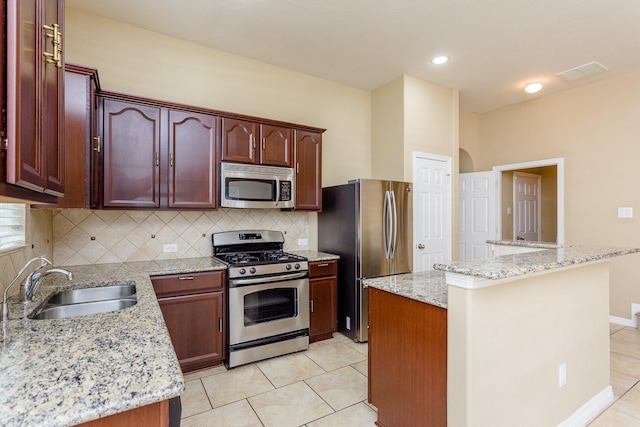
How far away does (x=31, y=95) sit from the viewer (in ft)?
2.77

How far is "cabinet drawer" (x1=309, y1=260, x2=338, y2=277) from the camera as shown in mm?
3262

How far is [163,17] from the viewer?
2.82m

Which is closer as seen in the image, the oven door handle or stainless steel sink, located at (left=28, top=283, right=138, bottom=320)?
stainless steel sink, located at (left=28, top=283, right=138, bottom=320)

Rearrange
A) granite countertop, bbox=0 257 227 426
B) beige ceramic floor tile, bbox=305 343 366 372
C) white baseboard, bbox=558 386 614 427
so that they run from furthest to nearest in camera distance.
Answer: beige ceramic floor tile, bbox=305 343 366 372 → white baseboard, bbox=558 386 614 427 → granite countertop, bbox=0 257 227 426

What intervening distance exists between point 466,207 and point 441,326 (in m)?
4.14

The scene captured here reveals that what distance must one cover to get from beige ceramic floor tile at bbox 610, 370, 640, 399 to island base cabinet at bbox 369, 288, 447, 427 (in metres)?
1.82

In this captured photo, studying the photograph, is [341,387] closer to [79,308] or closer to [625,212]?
[79,308]

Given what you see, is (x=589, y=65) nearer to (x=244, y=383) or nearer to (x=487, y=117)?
(x=487, y=117)

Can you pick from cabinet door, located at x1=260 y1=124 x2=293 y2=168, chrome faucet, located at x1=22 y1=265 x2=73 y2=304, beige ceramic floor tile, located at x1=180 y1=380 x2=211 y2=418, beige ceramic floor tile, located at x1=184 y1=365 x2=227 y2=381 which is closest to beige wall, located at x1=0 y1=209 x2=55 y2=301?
chrome faucet, located at x1=22 y1=265 x2=73 y2=304

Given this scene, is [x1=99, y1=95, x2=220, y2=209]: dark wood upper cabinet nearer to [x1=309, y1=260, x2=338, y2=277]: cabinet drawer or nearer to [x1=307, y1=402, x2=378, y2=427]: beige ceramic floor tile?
[x1=309, y1=260, x2=338, y2=277]: cabinet drawer

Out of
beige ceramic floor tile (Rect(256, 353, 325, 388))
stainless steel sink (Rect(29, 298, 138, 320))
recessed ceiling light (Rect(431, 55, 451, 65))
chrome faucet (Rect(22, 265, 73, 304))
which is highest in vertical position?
recessed ceiling light (Rect(431, 55, 451, 65))

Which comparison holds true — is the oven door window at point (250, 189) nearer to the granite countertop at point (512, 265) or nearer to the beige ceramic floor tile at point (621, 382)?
the granite countertop at point (512, 265)

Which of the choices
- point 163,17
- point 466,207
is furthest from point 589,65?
point 163,17

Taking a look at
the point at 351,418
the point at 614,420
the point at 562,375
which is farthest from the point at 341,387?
the point at 614,420
